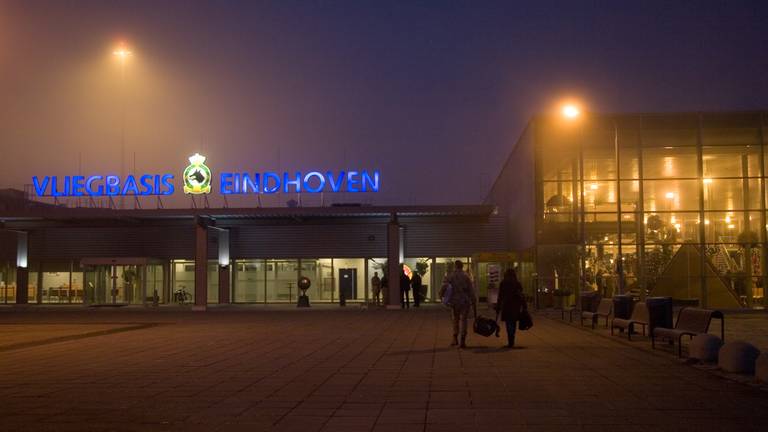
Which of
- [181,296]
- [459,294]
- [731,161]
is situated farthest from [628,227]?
[181,296]

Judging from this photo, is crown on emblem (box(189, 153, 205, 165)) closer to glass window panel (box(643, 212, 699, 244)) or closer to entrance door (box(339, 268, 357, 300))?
entrance door (box(339, 268, 357, 300))

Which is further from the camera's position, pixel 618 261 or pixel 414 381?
pixel 618 261

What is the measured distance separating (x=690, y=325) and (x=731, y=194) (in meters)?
20.4

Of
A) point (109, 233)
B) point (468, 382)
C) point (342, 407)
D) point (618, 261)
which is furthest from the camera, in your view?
point (109, 233)

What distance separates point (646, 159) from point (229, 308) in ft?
64.9

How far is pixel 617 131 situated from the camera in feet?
112

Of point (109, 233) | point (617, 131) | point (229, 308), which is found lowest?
point (229, 308)

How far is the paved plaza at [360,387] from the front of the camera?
28.2 feet

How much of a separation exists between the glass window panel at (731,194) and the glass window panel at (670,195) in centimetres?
50

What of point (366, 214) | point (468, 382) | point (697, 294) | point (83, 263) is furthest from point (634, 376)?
point (83, 263)

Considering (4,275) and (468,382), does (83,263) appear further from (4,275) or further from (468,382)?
(468,382)

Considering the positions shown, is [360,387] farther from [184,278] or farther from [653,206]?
[184,278]

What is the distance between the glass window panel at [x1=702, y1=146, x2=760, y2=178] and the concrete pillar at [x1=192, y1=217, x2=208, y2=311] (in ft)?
72.1

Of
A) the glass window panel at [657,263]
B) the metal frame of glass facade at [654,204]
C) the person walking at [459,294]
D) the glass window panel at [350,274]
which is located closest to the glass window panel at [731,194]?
the metal frame of glass facade at [654,204]
